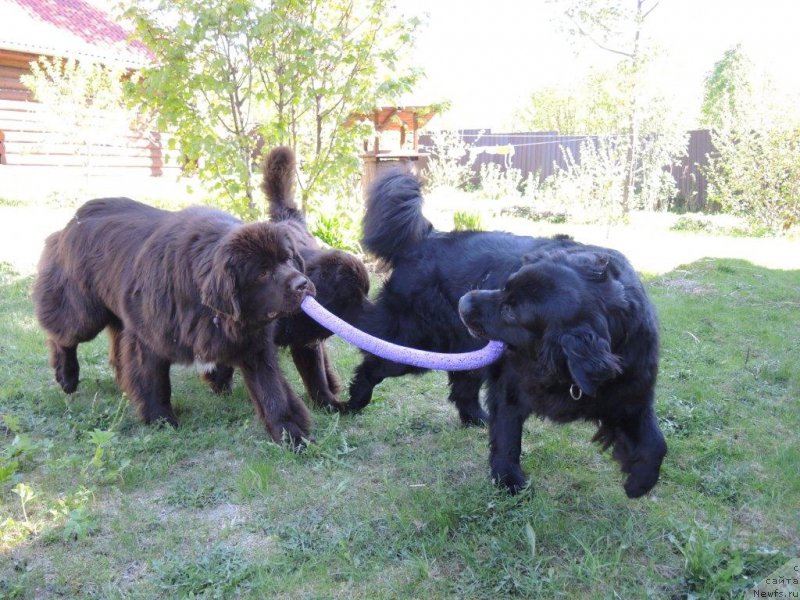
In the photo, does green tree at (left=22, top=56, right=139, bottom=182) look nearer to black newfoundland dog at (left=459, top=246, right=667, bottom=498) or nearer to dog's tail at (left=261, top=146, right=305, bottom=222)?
dog's tail at (left=261, top=146, right=305, bottom=222)

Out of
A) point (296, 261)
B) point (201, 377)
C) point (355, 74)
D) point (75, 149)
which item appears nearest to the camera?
point (296, 261)

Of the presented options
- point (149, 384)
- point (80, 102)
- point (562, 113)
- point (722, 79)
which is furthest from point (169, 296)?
point (722, 79)

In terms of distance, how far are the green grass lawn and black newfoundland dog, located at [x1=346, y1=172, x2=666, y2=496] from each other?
0.35m

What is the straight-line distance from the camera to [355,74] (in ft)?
21.7

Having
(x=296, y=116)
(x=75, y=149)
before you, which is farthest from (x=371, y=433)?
(x=75, y=149)

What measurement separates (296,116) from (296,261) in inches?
130

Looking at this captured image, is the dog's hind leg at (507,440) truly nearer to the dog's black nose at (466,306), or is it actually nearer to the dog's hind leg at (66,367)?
the dog's black nose at (466,306)

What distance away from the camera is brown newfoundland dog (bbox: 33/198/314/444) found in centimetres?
346

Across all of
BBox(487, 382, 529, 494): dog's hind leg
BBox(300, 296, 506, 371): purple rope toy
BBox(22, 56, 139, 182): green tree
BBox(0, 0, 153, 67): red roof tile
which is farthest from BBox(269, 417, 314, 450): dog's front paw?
BBox(0, 0, 153, 67): red roof tile

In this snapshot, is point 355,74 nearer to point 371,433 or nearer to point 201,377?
point 201,377

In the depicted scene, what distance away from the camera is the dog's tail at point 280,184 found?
465 centimetres

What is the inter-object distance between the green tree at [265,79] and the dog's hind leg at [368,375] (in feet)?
9.28

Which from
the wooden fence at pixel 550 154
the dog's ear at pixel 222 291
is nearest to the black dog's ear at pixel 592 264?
the dog's ear at pixel 222 291

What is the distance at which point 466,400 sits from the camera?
13.6 ft
